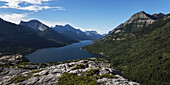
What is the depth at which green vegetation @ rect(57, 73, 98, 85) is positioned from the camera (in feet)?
95.1

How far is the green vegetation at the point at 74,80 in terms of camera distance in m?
29.0

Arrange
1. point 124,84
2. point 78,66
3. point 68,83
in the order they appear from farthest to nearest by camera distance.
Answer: point 78,66, point 68,83, point 124,84

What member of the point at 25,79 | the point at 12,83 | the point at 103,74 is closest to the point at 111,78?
the point at 103,74

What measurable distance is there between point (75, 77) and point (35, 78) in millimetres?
14441

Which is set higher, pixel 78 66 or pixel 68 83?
pixel 78 66

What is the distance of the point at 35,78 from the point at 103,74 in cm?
2429

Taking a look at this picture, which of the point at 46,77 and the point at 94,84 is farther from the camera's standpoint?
the point at 46,77

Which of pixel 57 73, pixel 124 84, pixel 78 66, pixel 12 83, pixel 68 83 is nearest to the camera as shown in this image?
pixel 124 84

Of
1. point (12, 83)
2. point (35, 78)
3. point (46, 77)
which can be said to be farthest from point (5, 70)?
point (46, 77)

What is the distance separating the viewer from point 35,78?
1310 inches

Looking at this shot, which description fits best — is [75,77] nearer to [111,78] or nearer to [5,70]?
[111,78]

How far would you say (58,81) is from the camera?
31109mm

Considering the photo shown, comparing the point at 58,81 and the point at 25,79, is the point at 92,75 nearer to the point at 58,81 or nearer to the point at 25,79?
the point at 58,81

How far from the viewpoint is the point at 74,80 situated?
30.9m
